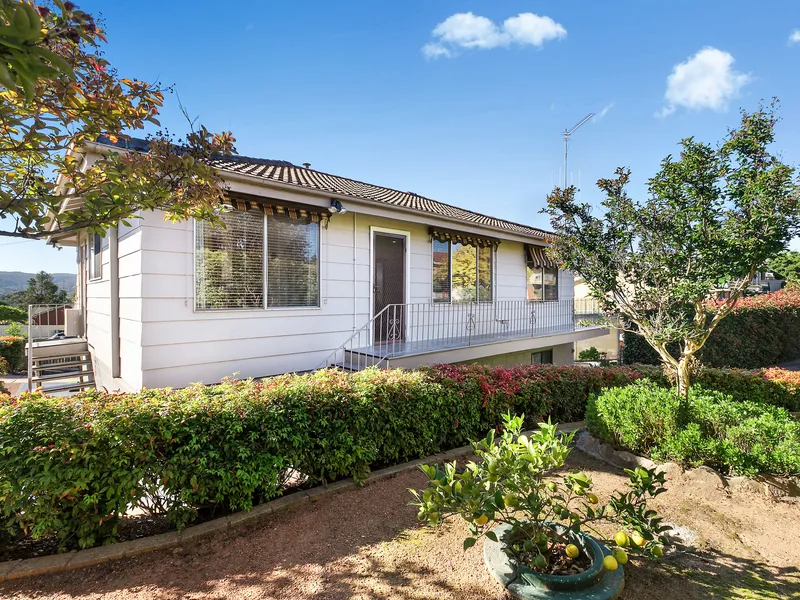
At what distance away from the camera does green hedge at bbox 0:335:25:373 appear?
14406mm

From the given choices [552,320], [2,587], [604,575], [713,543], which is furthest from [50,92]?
[552,320]

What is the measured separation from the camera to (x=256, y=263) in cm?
648

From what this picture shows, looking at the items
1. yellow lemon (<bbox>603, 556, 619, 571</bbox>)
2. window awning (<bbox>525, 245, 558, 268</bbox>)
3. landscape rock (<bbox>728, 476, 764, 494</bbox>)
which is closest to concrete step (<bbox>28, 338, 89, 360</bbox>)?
yellow lemon (<bbox>603, 556, 619, 571</bbox>)

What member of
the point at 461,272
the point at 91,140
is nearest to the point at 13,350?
the point at 91,140

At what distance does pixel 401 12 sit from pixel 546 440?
9.01 meters

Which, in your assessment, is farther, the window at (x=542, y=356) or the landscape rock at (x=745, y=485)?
the window at (x=542, y=356)

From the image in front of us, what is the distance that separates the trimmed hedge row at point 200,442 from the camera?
2762mm

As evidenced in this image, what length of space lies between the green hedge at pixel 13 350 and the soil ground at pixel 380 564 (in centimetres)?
1680

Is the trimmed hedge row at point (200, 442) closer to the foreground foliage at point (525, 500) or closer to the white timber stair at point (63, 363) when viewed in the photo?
the foreground foliage at point (525, 500)

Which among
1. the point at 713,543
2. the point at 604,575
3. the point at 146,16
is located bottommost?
the point at 713,543

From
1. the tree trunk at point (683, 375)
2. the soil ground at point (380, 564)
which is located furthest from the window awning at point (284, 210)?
the tree trunk at point (683, 375)

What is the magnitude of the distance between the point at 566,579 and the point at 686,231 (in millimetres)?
4311

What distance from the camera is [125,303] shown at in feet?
20.2

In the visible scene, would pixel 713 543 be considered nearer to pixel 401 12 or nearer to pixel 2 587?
pixel 2 587
